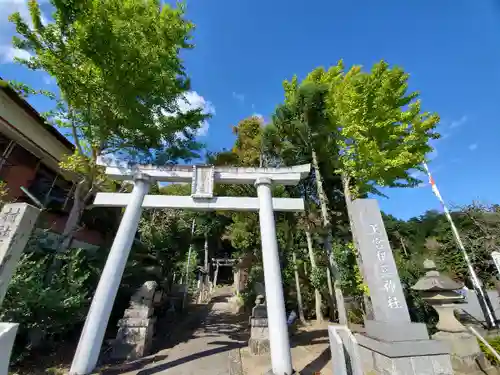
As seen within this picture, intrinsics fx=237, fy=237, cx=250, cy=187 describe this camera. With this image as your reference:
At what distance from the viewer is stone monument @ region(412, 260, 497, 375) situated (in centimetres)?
547

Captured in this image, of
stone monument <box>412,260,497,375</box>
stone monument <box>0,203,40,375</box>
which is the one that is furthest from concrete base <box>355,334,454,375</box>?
stone monument <box>0,203,40,375</box>

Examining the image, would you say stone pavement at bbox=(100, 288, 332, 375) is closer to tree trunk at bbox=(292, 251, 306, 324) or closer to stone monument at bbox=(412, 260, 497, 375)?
tree trunk at bbox=(292, 251, 306, 324)

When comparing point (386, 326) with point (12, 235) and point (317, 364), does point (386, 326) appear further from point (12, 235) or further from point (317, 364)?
point (12, 235)

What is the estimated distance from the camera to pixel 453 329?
5.85 metres

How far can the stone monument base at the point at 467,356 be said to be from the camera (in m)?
5.43

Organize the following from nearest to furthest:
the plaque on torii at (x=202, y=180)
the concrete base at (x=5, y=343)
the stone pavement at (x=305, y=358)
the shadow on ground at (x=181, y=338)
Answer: the concrete base at (x=5, y=343)
the stone pavement at (x=305, y=358)
the shadow on ground at (x=181, y=338)
the plaque on torii at (x=202, y=180)

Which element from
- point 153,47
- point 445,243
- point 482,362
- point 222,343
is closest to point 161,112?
point 153,47

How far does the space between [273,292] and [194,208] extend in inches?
115

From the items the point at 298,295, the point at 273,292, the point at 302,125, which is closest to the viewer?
the point at 273,292

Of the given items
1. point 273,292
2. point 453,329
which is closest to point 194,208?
point 273,292

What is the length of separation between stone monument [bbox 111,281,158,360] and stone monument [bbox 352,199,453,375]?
588cm

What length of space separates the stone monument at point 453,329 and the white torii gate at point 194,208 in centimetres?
375

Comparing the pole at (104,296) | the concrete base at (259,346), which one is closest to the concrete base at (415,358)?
the concrete base at (259,346)

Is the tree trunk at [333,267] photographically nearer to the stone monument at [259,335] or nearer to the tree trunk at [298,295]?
the tree trunk at [298,295]
